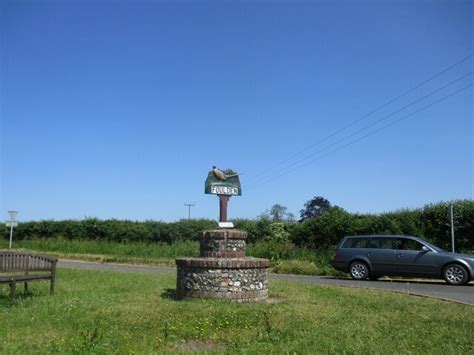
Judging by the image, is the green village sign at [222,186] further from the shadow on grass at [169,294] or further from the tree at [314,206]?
the tree at [314,206]

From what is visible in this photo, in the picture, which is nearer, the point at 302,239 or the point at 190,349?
the point at 190,349

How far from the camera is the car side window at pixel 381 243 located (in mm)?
18284

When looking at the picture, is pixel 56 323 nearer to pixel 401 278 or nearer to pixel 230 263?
pixel 230 263

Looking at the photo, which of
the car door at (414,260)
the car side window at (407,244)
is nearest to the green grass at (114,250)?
the car side window at (407,244)

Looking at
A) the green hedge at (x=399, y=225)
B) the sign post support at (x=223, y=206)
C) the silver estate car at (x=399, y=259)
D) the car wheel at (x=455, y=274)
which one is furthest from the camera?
the green hedge at (x=399, y=225)

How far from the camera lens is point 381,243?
727 inches

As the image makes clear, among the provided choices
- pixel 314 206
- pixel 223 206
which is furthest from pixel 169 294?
pixel 314 206

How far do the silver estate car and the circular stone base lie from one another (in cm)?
806

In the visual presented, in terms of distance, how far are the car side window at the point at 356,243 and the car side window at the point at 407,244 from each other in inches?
42.1

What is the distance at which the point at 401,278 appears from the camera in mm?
19594

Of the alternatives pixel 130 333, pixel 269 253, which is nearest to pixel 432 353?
pixel 130 333

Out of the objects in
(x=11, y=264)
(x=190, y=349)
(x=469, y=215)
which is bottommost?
(x=190, y=349)

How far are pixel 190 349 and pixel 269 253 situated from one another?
2078cm

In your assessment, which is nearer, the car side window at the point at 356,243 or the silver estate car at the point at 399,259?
the silver estate car at the point at 399,259
